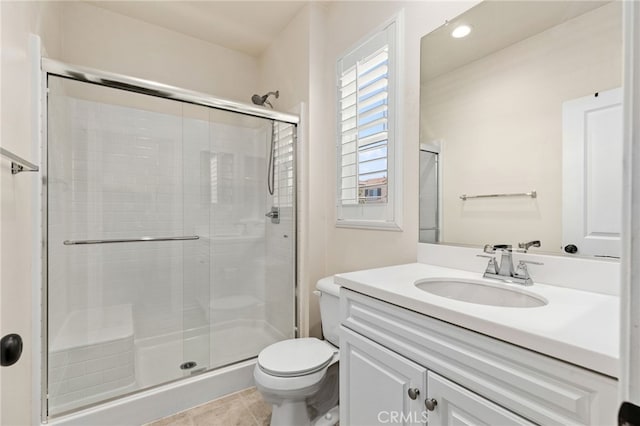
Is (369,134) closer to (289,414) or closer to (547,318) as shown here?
(547,318)

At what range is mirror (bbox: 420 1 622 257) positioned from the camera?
94 centimetres

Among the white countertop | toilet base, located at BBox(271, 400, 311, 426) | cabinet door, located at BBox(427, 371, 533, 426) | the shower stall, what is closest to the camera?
the white countertop

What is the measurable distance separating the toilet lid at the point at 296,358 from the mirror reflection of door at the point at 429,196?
789mm

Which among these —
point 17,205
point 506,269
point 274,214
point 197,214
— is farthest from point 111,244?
point 506,269

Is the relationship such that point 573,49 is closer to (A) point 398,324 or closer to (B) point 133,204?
(A) point 398,324

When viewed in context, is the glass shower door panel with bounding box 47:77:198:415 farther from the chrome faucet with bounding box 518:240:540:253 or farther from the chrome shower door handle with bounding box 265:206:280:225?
the chrome faucet with bounding box 518:240:540:253

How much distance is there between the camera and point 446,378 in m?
0.79

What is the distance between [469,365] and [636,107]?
0.66m

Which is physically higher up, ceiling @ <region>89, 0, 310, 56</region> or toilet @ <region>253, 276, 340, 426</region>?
ceiling @ <region>89, 0, 310, 56</region>

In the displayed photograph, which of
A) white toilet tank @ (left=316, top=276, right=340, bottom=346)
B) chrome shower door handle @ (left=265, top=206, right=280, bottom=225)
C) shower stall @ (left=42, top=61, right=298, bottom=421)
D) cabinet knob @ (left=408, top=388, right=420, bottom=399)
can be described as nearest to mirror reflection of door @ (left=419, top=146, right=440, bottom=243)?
white toilet tank @ (left=316, top=276, right=340, bottom=346)

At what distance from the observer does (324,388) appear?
1627mm

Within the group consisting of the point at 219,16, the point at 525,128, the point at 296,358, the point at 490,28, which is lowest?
the point at 296,358

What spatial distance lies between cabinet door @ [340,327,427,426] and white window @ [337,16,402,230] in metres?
0.71
